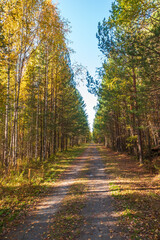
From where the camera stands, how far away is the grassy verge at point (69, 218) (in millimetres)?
4527

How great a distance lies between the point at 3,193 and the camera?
23.5 ft

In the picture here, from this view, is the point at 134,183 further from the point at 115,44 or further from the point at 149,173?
the point at 115,44

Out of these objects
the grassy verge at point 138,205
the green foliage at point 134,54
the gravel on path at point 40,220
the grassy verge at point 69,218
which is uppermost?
the green foliage at point 134,54

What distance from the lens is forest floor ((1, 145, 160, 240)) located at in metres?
4.51

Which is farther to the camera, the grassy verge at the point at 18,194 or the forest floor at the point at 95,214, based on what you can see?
the grassy verge at the point at 18,194

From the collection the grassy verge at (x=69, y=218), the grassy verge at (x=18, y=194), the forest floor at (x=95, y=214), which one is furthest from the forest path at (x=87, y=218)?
the grassy verge at (x=18, y=194)

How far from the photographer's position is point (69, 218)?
542 centimetres

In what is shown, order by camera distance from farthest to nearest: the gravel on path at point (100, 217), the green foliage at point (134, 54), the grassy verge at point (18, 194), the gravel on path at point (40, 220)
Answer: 1. the green foliage at point (134, 54)
2. the grassy verge at point (18, 194)
3. the gravel on path at point (40, 220)
4. the gravel on path at point (100, 217)

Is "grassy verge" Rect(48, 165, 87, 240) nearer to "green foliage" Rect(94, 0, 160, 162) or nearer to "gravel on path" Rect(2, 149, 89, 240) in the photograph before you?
"gravel on path" Rect(2, 149, 89, 240)

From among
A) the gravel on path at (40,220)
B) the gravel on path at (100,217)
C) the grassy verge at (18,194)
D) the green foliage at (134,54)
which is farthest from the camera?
the green foliage at (134,54)

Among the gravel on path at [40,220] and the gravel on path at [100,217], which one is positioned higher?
the gravel on path at [100,217]

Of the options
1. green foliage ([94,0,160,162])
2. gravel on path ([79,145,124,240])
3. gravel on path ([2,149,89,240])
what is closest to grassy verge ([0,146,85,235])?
gravel on path ([2,149,89,240])

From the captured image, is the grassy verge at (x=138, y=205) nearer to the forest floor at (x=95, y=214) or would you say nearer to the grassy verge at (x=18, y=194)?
the forest floor at (x=95, y=214)

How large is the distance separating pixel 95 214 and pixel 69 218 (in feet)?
3.48
